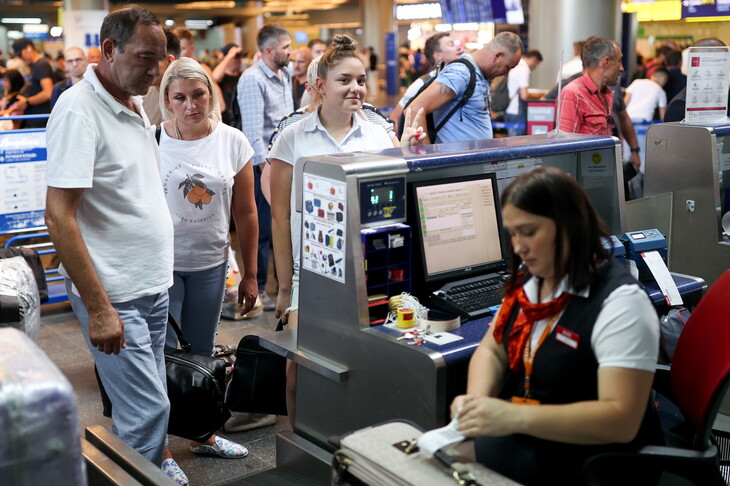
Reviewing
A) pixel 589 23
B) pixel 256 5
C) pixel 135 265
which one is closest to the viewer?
pixel 135 265

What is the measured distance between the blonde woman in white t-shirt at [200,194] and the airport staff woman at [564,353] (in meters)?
1.67

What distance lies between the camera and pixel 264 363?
10.3 feet

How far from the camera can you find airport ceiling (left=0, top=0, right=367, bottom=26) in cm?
2678

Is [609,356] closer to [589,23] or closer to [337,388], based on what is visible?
[337,388]

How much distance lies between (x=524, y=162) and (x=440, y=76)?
1392 millimetres

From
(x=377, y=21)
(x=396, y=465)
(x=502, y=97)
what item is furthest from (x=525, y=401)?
(x=377, y=21)

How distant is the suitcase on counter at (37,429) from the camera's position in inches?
46.2

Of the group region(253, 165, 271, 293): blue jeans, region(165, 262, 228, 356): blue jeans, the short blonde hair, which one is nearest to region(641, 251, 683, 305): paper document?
region(165, 262, 228, 356): blue jeans

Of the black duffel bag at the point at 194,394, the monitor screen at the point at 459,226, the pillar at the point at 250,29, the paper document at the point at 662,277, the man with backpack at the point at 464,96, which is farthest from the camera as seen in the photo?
the pillar at the point at 250,29

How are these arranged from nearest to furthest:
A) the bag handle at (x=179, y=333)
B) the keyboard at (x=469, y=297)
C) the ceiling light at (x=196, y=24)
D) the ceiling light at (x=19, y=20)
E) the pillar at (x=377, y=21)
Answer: the keyboard at (x=469, y=297) → the bag handle at (x=179, y=333) → the ceiling light at (x=196, y=24) → the pillar at (x=377, y=21) → the ceiling light at (x=19, y=20)

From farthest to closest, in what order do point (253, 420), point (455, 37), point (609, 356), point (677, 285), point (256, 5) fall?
point (256, 5)
point (455, 37)
point (253, 420)
point (677, 285)
point (609, 356)

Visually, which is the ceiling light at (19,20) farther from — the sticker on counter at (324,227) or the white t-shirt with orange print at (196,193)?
the sticker on counter at (324,227)

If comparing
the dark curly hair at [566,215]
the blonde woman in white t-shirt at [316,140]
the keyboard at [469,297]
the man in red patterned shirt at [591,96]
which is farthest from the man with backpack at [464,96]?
the dark curly hair at [566,215]

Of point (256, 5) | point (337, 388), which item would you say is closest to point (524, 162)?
point (337, 388)
